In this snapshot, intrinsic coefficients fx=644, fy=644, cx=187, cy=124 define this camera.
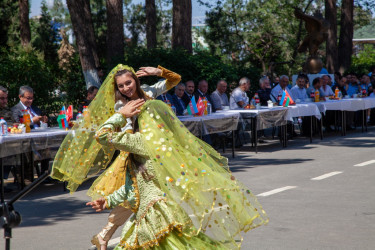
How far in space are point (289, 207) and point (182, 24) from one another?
1229 centimetres

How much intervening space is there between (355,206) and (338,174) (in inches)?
110

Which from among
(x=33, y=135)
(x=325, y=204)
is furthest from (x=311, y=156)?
(x=33, y=135)

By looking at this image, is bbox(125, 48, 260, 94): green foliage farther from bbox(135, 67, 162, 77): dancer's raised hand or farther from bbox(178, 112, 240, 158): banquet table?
bbox(135, 67, 162, 77): dancer's raised hand

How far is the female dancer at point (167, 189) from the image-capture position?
4863 mm

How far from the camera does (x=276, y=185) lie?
980 cm

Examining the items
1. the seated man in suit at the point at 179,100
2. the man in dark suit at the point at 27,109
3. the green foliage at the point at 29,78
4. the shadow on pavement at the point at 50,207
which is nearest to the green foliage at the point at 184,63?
the green foliage at the point at 29,78

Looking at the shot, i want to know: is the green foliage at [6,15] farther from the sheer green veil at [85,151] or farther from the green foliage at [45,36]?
the sheer green veil at [85,151]

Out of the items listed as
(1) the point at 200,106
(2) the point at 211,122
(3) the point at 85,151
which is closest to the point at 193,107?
(1) the point at 200,106

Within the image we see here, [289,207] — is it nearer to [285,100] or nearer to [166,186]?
[166,186]

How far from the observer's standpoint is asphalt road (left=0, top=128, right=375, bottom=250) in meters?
6.54

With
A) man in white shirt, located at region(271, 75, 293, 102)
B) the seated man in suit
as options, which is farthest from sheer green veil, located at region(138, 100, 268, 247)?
man in white shirt, located at region(271, 75, 293, 102)

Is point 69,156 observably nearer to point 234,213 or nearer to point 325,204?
point 234,213

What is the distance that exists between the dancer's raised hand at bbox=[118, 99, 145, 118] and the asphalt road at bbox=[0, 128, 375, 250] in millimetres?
2086

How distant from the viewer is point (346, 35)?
2842cm
